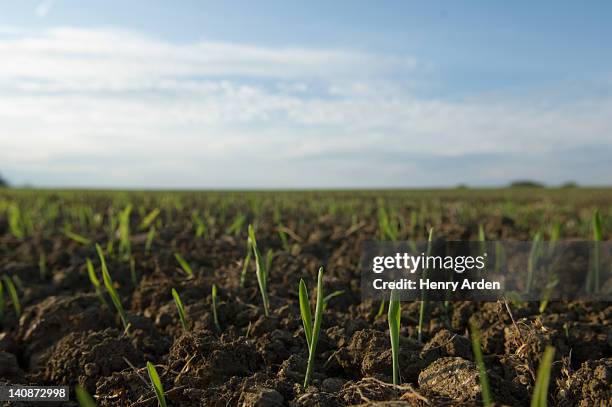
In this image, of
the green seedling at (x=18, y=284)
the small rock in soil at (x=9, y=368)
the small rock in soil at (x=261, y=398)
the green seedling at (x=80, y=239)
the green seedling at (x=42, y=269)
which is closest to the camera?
the small rock in soil at (x=261, y=398)

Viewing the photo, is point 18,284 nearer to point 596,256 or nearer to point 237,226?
point 237,226

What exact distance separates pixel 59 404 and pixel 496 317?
4.34ft

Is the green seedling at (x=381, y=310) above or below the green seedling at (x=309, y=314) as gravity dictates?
below

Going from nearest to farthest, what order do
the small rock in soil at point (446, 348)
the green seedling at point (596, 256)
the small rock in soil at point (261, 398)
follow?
the small rock in soil at point (261, 398), the small rock in soil at point (446, 348), the green seedling at point (596, 256)

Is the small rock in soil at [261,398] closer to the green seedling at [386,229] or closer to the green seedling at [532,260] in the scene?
the green seedling at [532,260]

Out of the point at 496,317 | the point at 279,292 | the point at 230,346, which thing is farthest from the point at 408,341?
the point at 279,292

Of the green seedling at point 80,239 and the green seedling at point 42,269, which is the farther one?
the green seedling at point 80,239

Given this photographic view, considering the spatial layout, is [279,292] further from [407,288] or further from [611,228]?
[611,228]

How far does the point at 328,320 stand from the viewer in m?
1.61
